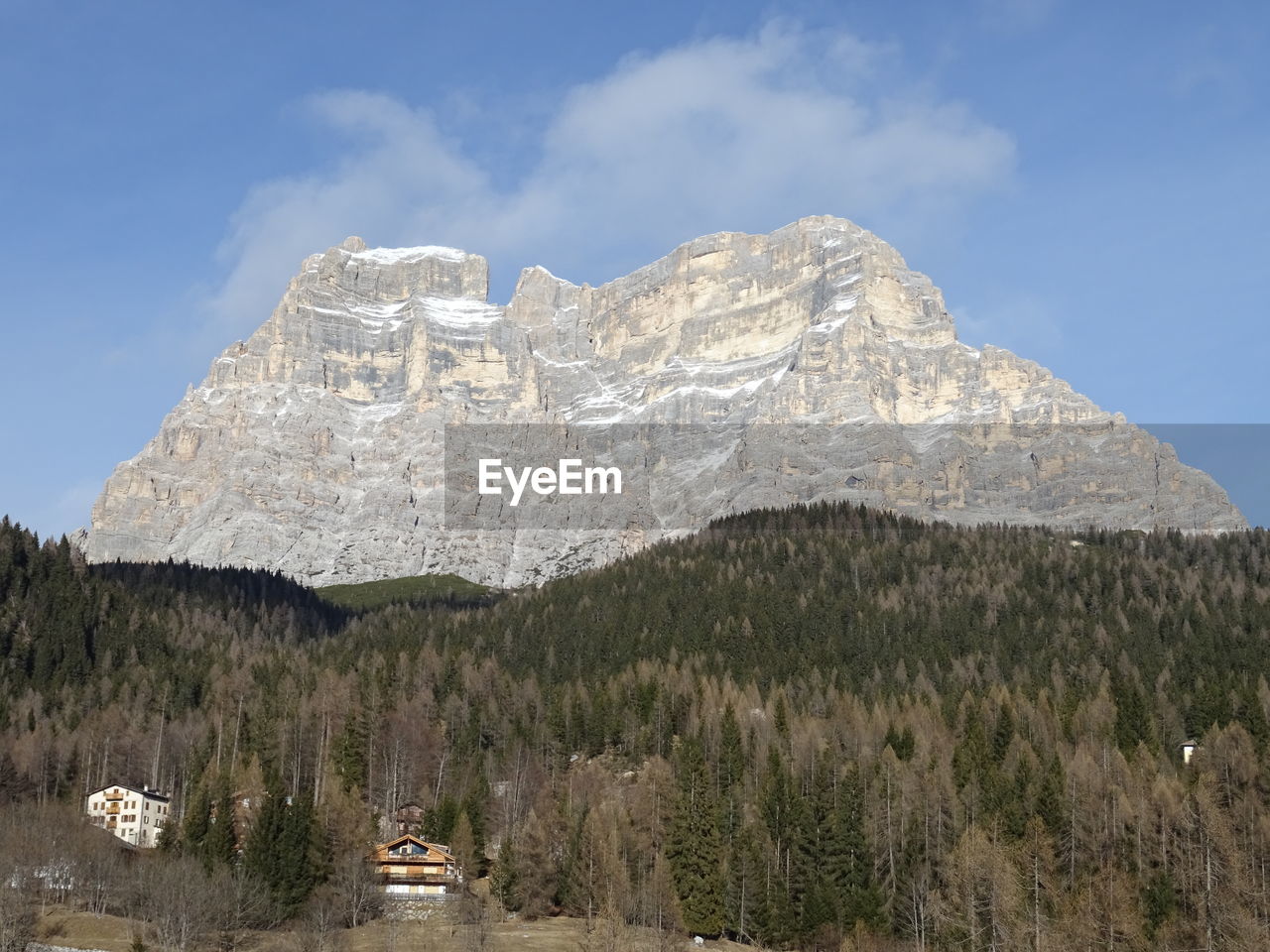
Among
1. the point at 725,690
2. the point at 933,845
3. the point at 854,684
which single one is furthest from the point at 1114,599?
the point at 933,845

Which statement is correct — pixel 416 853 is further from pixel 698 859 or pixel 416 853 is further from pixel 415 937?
pixel 698 859

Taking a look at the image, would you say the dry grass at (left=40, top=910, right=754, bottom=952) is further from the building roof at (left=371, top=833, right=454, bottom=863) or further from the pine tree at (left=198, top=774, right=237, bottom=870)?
the building roof at (left=371, top=833, right=454, bottom=863)

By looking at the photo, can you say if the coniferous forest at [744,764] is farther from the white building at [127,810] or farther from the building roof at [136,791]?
the white building at [127,810]

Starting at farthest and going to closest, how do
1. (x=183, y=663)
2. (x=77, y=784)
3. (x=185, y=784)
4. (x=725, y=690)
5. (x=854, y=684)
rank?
(x=183, y=663)
(x=854, y=684)
(x=725, y=690)
(x=77, y=784)
(x=185, y=784)

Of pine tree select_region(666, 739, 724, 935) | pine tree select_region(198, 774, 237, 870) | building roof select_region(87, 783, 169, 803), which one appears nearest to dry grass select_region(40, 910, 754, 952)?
pine tree select_region(666, 739, 724, 935)

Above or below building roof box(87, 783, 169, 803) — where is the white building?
below

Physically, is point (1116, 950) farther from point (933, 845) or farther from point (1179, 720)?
point (1179, 720)

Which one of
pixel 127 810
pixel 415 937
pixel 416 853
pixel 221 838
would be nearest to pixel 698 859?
pixel 416 853

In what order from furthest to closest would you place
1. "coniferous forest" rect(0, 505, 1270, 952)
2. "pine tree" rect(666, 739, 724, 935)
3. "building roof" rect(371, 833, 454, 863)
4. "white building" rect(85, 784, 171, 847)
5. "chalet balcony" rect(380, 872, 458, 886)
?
"white building" rect(85, 784, 171, 847) < "building roof" rect(371, 833, 454, 863) < "chalet balcony" rect(380, 872, 458, 886) < "pine tree" rect(666, 739, 724, 935) < "coniferous forest" rect(0, 505, 1270, 952)
